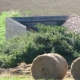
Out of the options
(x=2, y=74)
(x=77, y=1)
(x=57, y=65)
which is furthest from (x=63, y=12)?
(x=57, y=65)

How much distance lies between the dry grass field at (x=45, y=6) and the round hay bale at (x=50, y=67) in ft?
71.4

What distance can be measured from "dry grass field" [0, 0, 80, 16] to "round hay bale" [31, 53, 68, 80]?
21.7 meters

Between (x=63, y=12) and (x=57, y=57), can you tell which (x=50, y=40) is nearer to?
(x=57, y=57)

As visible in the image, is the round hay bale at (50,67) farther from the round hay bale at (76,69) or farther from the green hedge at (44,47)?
the green hedge at (44,47)

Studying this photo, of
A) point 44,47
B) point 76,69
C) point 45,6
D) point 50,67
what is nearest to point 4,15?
point 45,6

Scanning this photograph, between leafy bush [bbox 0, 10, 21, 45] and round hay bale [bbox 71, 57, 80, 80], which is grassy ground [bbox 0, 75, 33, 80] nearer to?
round hay bale [bbox 71, 57, 80, 80]

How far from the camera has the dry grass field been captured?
37037 millimetres

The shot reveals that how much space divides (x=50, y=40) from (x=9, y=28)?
9635mm

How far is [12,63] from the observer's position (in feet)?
60.1

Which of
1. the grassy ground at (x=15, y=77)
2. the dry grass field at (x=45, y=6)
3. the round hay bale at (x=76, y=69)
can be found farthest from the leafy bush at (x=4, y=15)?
the round hay bale at (x=76, y=69)

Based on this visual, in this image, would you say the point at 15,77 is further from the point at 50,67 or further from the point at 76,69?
the point at 76,69

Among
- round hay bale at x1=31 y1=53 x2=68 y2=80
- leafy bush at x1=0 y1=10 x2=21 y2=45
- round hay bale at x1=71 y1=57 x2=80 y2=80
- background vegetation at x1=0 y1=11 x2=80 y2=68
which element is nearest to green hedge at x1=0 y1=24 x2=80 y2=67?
background vegetation at x1=0 y1=11 x2=80 y2=68

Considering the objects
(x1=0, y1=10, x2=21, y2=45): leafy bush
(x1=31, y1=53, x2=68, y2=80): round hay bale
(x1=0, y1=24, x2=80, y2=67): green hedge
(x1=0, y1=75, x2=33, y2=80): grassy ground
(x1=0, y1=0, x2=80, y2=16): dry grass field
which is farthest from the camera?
(x1=0, y1=0, x2=80, y2=16): dry grass field

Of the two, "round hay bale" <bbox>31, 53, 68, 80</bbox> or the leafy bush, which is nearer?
"round hay bale" <bbox>31, 53, 68, 80</bbox>
